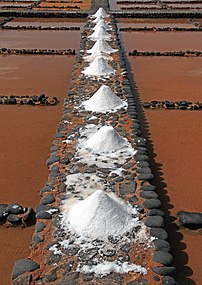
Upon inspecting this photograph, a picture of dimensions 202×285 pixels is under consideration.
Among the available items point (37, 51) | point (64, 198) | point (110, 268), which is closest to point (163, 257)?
point (110, 268)

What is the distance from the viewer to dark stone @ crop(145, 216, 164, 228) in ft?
17.0

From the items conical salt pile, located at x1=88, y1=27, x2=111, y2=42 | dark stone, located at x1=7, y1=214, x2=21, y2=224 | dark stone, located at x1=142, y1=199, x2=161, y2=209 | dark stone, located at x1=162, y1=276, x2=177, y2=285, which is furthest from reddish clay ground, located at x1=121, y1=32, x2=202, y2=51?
dark stone, located at x1=162, y1=276, x2=177, y2=285

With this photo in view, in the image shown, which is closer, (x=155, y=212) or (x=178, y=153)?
(x=155, y=212)

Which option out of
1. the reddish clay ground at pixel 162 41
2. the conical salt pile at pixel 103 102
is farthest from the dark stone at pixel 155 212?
the reddish clay ground at pixel 162 41

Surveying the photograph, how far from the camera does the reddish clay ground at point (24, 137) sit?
212 inches

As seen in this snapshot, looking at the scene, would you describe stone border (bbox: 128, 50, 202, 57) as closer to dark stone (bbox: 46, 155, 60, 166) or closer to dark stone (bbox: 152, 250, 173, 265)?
dark stone (bbox: 46, 155, 60, 166)

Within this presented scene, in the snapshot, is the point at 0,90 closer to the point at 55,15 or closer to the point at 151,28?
the point at 151,28

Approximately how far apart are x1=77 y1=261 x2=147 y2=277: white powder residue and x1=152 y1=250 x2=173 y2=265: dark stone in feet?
0.71

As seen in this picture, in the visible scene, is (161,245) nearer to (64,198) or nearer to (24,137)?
(64,198)

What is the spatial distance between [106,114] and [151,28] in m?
11.3

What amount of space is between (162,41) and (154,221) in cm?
1232

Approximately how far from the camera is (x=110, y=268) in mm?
4496

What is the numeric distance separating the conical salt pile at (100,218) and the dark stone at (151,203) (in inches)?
12.3

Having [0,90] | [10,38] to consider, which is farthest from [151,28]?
[0,90]
